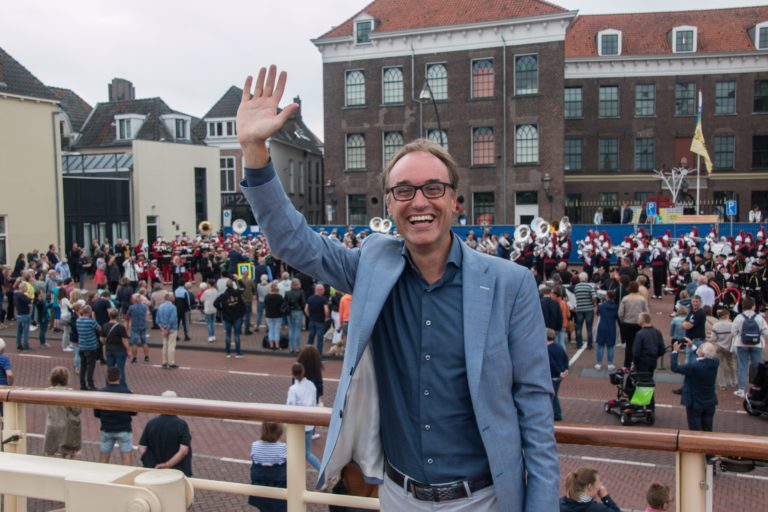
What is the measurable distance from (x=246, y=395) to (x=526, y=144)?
29.1m

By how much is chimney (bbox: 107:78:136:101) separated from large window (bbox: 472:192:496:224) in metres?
25.4

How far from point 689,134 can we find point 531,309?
150 feet

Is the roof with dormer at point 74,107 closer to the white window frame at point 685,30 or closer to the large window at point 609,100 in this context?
the large window at point 609,100

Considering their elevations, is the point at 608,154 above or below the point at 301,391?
above

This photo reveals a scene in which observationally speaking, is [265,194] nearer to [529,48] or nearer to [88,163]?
[529,48]

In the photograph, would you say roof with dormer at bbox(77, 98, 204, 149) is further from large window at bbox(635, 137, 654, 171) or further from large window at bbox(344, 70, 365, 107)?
large window at bbox(635, 137, 654, 171)

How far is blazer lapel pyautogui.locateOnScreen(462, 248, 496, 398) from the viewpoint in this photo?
2.02 metres

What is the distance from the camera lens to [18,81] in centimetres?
2900

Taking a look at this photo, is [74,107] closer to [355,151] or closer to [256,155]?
[355,151]

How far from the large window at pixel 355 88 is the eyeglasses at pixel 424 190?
39926 mm

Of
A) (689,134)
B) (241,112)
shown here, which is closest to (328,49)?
(689,134)

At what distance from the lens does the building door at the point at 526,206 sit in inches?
1510

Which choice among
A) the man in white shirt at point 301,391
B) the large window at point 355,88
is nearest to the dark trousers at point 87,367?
the man in white shirt at point 301,391

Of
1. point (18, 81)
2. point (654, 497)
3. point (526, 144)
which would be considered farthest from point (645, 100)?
point (654, 497)
